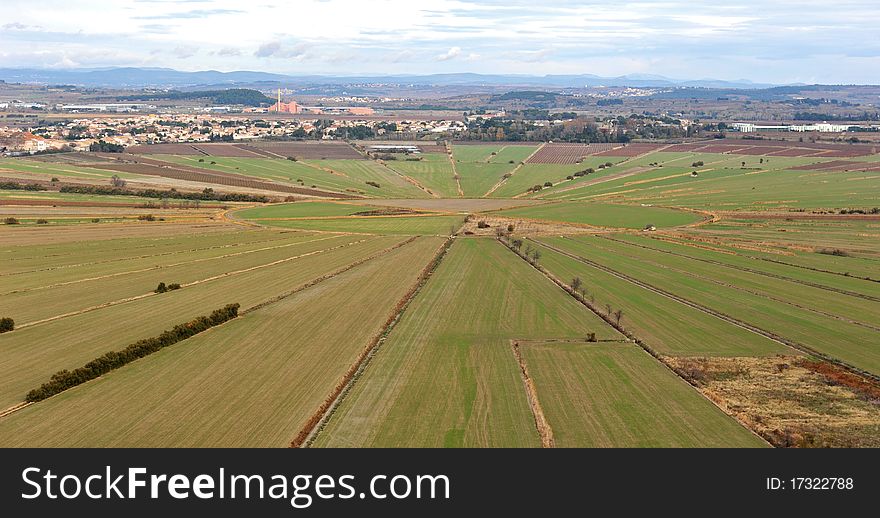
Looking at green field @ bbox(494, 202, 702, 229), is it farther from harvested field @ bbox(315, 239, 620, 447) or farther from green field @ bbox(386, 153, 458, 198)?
harvested field @ bbox(315, 239, 620, 447)

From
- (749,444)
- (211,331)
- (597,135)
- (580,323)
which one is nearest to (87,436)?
(211,331)

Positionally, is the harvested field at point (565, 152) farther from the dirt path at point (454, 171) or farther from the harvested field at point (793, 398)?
the harvested field at point (793, 398)

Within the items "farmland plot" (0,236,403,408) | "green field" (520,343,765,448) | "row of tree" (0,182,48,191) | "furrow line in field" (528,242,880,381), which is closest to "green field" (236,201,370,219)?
"row of tree" (0,182,48,191)

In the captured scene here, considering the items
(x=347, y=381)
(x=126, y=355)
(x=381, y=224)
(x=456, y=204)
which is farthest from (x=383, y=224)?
(x=347, y=381)

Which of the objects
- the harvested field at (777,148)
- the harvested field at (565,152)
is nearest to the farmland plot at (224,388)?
the harvested field at (565,152)

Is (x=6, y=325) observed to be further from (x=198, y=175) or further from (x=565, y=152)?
(x=565, y=152)
